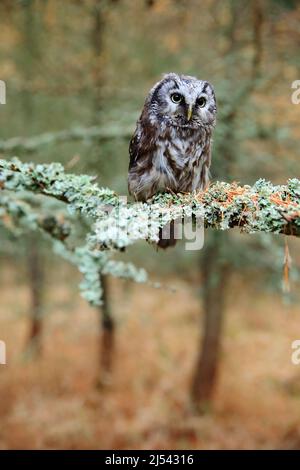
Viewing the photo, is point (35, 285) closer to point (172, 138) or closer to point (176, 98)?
point (172, 138)

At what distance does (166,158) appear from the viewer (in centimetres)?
323

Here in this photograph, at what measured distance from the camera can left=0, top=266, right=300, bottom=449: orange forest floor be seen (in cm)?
830

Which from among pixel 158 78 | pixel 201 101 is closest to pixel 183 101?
pixel 201 101

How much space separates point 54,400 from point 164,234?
7.60 m

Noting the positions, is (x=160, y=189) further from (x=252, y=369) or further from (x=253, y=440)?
(x=252, y=369)

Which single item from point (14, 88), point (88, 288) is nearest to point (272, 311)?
point (14, 88)

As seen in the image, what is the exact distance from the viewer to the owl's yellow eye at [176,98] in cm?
302

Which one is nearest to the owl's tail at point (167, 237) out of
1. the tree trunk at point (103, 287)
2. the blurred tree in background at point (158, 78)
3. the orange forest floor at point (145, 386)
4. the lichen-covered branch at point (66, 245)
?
the lichen-covered branch at point (66, 245)

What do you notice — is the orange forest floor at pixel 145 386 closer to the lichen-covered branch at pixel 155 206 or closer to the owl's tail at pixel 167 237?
the owl's tail at pixel 167 237

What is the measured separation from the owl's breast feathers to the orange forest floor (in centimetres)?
307

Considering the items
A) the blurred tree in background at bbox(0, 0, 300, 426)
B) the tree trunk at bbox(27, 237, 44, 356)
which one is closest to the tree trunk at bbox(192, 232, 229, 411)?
the blurred tree in background at bbox(0, 0, 300, 426)

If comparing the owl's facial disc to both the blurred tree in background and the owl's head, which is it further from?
the blurred tree in background

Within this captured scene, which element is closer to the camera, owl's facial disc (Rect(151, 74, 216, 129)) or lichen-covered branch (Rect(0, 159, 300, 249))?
lichen-covered branch (Rect(0, 159, 300, 249))

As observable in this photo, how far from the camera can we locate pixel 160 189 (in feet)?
10.9
